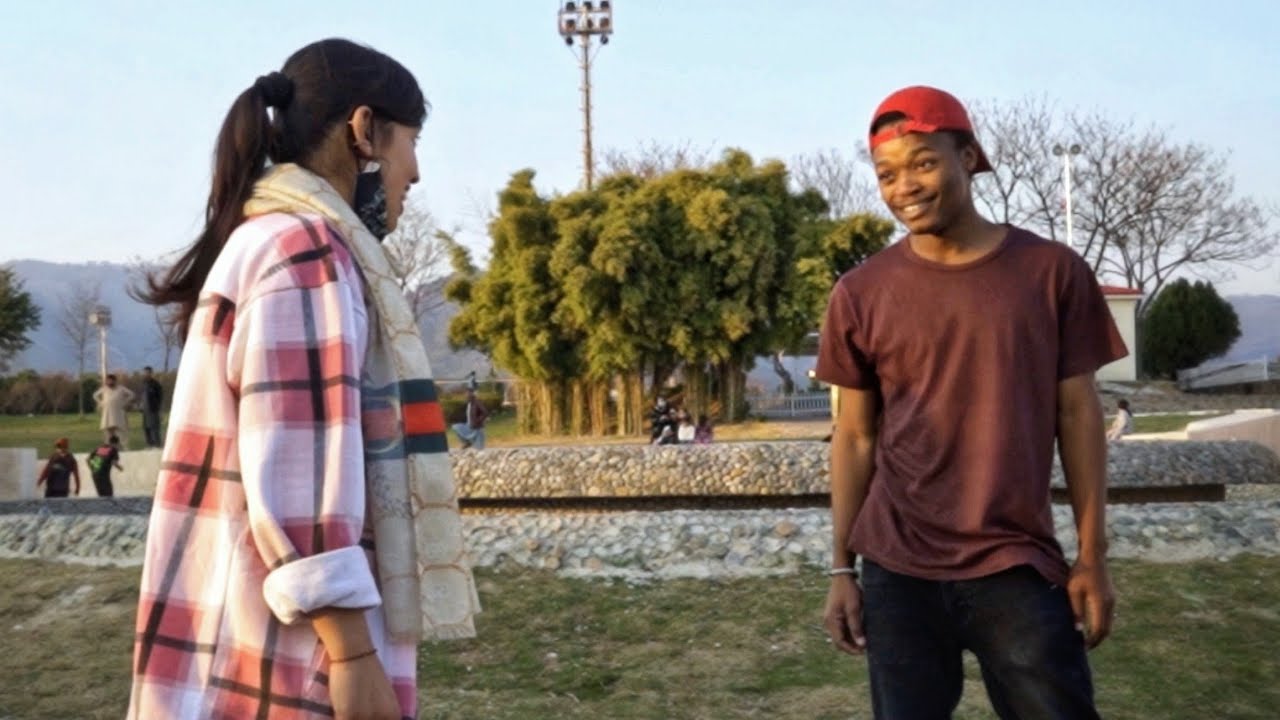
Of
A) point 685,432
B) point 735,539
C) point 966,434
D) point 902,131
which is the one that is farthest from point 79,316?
point 966,434

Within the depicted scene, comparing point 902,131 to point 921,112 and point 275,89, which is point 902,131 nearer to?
point 921,112

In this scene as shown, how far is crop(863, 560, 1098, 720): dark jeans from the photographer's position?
2969mm

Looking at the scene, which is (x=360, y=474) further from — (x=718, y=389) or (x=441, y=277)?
(x=441, y=277)

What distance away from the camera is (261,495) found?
2135 mm

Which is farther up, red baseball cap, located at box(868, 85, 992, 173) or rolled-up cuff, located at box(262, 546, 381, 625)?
red baseball cap, located at box(868, 85, 992, 173)

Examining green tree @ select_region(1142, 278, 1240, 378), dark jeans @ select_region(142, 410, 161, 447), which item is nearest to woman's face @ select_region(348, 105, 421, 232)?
dark jeans @ select_region(142, 410, 161, 447)

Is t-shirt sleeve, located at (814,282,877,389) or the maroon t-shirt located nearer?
the maroon t-shirt

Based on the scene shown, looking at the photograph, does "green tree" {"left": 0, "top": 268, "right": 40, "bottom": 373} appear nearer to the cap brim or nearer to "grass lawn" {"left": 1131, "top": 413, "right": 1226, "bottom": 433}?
"grass lawn" {"left": 1131, "top": 413, "right": 1226, "bottom": 433}

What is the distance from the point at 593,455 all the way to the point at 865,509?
9729 millimetres

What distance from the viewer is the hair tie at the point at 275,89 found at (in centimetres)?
245

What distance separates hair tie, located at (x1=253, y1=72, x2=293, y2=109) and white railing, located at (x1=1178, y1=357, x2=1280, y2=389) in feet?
145

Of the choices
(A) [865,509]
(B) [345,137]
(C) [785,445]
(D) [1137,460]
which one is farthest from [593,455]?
(B) [345,137]

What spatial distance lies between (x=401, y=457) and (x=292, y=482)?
203mm

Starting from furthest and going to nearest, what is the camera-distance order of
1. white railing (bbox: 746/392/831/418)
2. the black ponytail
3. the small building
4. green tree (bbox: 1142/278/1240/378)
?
green tree (bbox: 1142/278/1240/378) < the small building < white railing (bbox: 746/392/831/418) < the black ponytail
